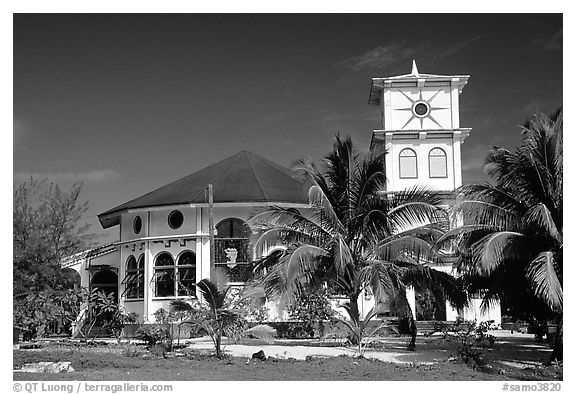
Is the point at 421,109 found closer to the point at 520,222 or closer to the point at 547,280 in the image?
the point at 520,222

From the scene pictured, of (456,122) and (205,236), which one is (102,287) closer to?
(205,236)

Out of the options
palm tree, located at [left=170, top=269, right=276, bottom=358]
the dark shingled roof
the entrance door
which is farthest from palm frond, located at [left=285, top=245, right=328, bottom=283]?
the entrance door

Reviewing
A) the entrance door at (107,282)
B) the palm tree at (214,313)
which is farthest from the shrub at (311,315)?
the entrance door at (107,282)

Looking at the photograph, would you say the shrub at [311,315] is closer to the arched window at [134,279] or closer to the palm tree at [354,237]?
the palm tree at [354,237]

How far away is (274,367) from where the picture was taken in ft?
52.6

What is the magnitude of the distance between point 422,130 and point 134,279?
1140 centimetres

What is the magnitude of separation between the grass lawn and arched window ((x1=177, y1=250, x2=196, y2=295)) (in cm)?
913

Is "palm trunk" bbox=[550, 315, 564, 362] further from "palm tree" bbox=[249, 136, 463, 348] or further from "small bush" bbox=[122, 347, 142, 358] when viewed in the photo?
"small bush" bbox=[122, 347, 142, 358]

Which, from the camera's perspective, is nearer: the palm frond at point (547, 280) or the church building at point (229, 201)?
the palm frond at point (547, 280)

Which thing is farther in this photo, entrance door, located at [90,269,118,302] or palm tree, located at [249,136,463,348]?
entrance door, located at [90,269,118,302]

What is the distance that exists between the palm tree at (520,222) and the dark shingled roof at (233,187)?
10.9 m

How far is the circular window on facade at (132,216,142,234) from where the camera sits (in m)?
29.7

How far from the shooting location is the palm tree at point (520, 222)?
1559 centimetres

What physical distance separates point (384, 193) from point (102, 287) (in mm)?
14714
